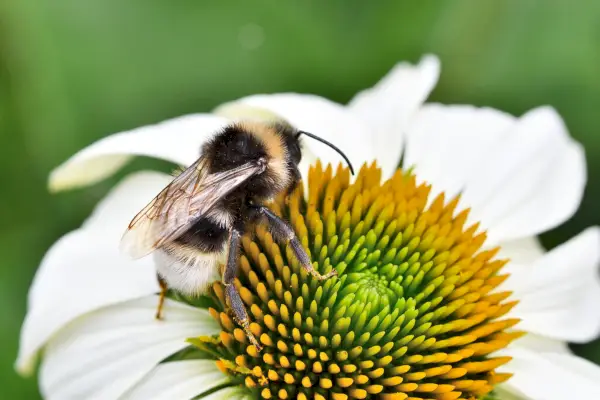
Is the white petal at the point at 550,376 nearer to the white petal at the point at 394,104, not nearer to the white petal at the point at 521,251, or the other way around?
the white petal at the point at 521,251

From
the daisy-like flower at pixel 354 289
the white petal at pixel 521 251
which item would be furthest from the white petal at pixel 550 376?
the white petal at pixel 521 251

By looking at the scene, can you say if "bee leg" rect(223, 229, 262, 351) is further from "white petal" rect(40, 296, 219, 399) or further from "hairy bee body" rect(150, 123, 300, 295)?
"white petal" rect(40, 296, 219, 399)

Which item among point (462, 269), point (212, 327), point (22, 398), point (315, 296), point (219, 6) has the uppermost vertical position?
point (219, 6)

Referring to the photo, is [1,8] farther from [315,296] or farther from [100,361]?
[315,296]

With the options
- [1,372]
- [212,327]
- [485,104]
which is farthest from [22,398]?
[485,104]

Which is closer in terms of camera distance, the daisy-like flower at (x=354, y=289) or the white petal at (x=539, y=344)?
the daisy-like flower at (x=354, y=289)
